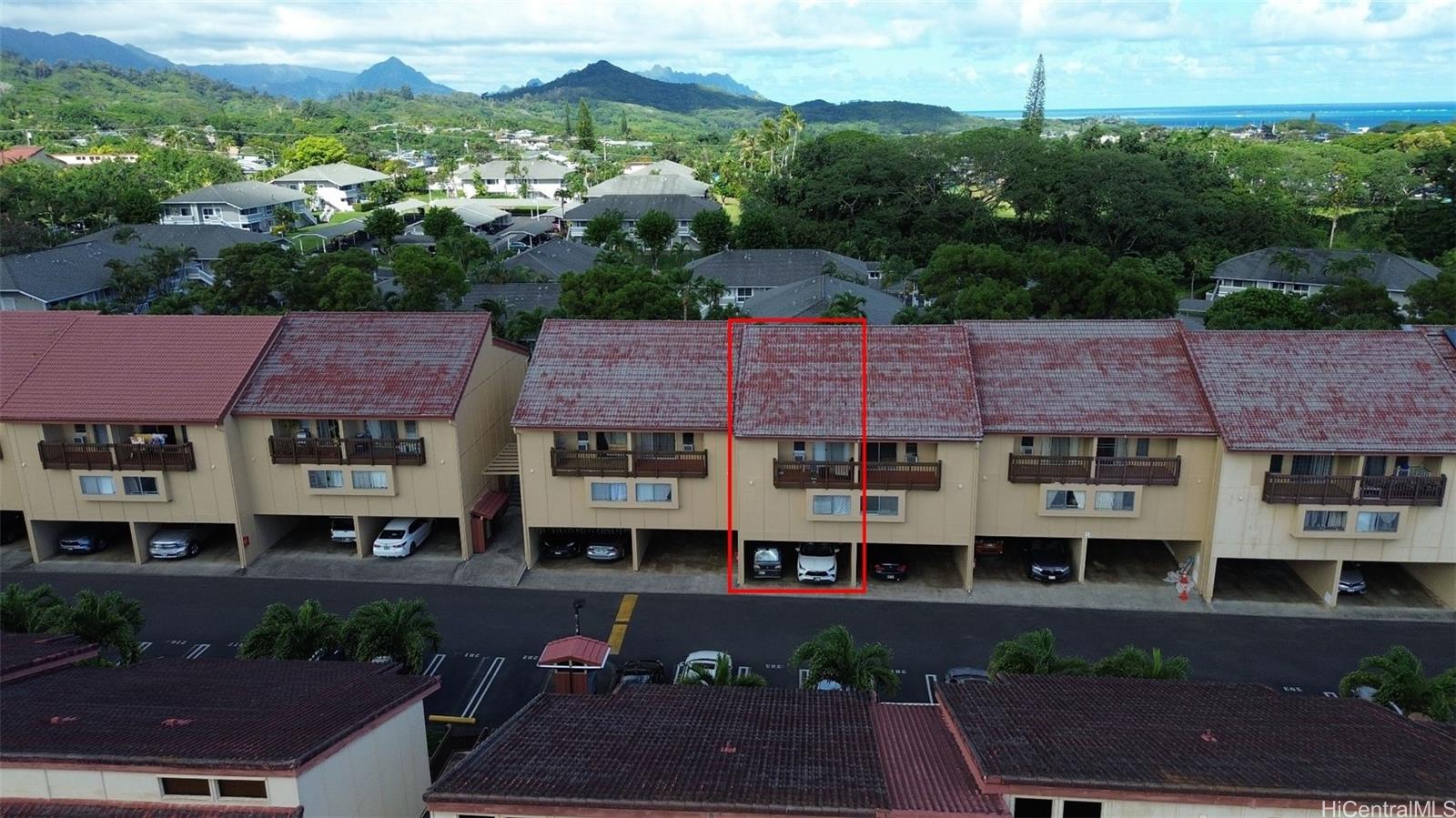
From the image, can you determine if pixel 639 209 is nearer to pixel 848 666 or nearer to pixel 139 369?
pixel 139 369

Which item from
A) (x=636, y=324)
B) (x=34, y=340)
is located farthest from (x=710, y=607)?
(x=34, y=340)

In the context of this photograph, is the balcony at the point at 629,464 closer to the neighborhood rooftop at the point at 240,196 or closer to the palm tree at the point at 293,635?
the palm tree at the point at 293,635

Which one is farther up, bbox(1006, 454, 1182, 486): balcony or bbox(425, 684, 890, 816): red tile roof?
bbox(1006, 454, 1182, 486): balcony

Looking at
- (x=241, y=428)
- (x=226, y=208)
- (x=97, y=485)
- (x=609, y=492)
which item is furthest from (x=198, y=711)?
(x=226, y=208)

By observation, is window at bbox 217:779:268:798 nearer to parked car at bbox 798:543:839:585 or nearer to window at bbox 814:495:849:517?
window at bbox 814:495:849:517

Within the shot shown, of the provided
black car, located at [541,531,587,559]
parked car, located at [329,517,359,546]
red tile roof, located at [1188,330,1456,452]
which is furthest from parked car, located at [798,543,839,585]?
parked car, located at [329,517,359,546]

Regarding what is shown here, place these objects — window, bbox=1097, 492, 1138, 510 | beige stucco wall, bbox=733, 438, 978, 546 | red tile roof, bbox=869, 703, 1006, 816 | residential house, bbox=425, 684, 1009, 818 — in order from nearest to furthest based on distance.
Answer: residential house, bbox=425, 684, 1009, 818, red tile roof, bbox=869, 703, 1006, 816, beige stucco wall, bbox=733, 438, 978, 546, window, bbox=1097, 492, 1138, 510

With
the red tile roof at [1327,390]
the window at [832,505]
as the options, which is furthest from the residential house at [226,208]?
the red tile roof at [1327,390]
